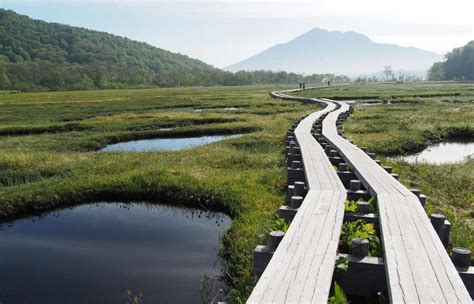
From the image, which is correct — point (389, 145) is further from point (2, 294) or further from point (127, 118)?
point (127, 118)

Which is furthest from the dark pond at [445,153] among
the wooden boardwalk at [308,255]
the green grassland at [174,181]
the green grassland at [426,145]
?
the wooden boardwalk at [308,255]

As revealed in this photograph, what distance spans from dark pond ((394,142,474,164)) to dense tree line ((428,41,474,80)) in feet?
536

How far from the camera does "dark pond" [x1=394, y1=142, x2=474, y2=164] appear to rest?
1841 centimetres

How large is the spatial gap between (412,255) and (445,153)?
1705cm

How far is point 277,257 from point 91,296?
415 cm

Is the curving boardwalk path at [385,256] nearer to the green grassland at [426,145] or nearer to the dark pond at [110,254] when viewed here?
the green grassland at [426,145]

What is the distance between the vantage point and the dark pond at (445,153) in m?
18.4

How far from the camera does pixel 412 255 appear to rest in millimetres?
5156

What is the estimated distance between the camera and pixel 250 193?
38.6 feet

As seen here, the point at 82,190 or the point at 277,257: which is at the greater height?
the point at 277,257

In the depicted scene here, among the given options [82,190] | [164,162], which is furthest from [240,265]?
[164,162]

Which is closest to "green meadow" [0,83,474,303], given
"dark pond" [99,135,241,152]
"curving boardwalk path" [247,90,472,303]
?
"curving boardwalk path" [247,90,472,303]

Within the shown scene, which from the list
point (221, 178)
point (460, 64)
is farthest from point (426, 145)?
point (460, 64)

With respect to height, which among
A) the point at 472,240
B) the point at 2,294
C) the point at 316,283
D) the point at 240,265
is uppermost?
the point at 316,283
